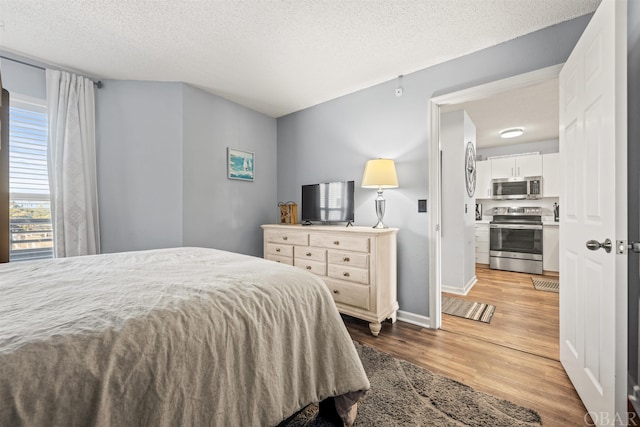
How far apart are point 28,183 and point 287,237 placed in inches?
94.3

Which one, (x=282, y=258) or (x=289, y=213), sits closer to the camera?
(x=282, y=258)

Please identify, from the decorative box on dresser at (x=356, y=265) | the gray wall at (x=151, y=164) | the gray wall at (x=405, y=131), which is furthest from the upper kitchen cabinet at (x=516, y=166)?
the gray wall at (x=151, y=164)

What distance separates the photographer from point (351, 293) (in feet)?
8.36

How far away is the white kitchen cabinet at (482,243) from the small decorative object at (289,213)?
382 cm

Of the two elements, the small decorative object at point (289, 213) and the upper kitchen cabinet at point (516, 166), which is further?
the upper kitchen cabinet at point (516, 166)

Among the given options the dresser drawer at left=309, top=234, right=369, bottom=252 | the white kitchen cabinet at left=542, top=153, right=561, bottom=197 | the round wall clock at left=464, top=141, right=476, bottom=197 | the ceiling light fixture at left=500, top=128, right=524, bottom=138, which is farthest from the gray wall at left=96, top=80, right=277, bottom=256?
the white kitchen cabinet at left=542, top=153, right=561, bottom=197

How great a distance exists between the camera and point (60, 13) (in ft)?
6.29

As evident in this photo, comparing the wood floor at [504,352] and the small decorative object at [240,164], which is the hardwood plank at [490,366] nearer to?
the wood floor at [504,352]

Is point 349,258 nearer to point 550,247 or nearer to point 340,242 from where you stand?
point 340,242

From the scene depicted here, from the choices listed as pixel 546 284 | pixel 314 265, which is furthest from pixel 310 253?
pixel 546 284

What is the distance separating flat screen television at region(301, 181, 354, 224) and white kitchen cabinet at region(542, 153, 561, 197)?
4138 millimetres

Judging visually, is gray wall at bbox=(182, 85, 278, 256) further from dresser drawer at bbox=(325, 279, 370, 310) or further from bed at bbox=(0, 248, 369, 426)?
bed at bbox=(0, 248, 369, 426)

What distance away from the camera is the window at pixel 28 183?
7.95 feet

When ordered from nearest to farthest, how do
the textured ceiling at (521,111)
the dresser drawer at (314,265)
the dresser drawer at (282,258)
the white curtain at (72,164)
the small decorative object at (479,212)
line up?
the white curtain at (72,164) < the dresser drawer at (314,265) < the dresser drawer at (282,258) < the textured ceiling at (521,111) < the small decorative object at (479,212)
